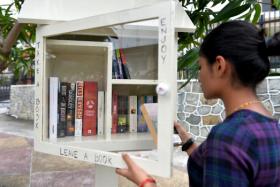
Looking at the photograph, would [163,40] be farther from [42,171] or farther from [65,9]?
[42,171]

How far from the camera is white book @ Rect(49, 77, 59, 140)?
1544 millimetres

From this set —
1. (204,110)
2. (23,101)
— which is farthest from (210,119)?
(23,101)

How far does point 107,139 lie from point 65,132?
0.21 meters

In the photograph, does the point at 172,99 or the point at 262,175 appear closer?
the point at 262,175

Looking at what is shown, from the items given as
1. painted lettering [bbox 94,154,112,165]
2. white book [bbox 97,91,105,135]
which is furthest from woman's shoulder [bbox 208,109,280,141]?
white book [bbox 97,91,105,135]

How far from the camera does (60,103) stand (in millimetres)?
1562

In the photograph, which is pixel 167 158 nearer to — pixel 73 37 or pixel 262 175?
pixel 262 175

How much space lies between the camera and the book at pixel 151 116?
4.08 feet

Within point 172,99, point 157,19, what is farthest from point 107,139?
point 157,19

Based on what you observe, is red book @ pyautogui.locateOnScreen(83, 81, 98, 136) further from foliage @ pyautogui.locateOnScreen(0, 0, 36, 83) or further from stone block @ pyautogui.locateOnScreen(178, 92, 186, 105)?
stone block @ pyautogui.locateOnScreen(178, 92, 186, 105)

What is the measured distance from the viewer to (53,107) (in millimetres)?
1552

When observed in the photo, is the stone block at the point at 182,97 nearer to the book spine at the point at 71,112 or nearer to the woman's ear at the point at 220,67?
the book spine at the point at 71,112

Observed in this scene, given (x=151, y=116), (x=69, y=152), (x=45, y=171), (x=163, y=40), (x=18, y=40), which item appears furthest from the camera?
(x=45, y=171)

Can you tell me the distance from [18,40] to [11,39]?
0.47m
